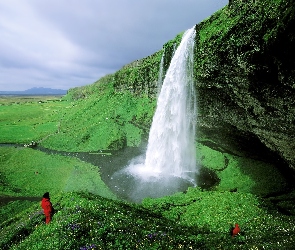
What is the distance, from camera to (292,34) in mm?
17609

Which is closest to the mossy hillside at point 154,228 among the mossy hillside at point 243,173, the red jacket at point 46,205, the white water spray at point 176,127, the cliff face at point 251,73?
the red jacket at point 46,205

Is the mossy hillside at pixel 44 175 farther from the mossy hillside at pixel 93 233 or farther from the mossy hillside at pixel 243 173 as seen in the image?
the mossy hillside at pixel 243 173

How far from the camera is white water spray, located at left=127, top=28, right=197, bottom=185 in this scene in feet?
108

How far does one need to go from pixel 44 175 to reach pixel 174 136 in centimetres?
1764

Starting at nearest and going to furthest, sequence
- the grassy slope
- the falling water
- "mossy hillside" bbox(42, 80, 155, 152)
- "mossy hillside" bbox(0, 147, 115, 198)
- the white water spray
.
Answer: the grassy slope → "mossy hillside" bbox(0, 147, 115, 198) → the falling water → the white water spray → "mossy hillside" bbox(42, 80, 155, 152)

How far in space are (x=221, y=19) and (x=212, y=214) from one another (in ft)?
65.2

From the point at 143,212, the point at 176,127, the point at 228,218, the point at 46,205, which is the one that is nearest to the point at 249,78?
the point at 228,218

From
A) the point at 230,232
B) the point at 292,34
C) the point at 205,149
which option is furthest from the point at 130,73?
the point at 230,232

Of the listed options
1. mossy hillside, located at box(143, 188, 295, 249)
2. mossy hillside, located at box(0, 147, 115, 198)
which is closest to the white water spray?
mossy hillside, located at box(0, 147, 115, 198)

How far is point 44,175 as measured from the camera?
3256 centimetres

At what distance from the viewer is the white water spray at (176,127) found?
33.0 metres

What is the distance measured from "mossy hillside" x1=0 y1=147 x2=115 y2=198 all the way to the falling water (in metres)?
4.06

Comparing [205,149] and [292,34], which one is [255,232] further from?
[205,149]

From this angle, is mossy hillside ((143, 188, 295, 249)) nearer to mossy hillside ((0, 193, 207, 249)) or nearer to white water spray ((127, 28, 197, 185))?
mossy hillside ((0, 193, 207, 249))
